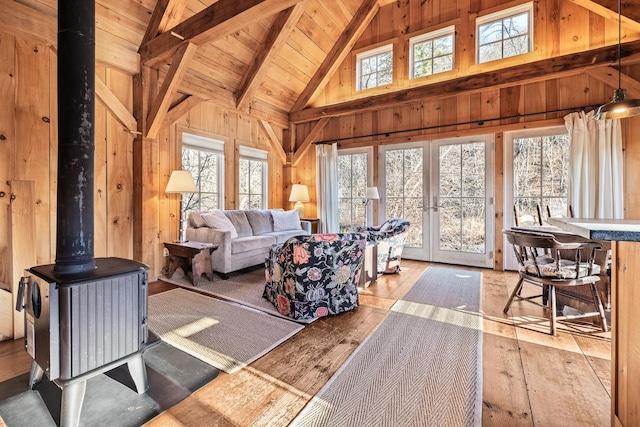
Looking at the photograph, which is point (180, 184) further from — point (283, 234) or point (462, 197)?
point (462, 197)

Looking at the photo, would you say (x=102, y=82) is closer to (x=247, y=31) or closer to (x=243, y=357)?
(x=247, y=31)

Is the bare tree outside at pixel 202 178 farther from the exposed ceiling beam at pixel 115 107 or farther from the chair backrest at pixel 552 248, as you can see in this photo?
the chair backrest at pixel 552 248

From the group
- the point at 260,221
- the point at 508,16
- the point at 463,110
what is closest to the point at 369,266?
the point at 260,221

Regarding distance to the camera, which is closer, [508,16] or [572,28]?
[572,28]

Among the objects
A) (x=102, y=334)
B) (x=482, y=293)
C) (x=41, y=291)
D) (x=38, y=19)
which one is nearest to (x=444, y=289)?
(x=482, y=293)

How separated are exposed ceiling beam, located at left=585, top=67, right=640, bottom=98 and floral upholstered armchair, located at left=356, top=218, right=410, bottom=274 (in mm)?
2950

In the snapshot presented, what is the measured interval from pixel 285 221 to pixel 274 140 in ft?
5.83

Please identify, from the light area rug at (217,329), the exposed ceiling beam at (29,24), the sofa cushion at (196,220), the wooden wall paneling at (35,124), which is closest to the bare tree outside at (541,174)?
the light area rug at (217,329)

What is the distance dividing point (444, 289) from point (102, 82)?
15.0ft

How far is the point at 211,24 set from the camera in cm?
293

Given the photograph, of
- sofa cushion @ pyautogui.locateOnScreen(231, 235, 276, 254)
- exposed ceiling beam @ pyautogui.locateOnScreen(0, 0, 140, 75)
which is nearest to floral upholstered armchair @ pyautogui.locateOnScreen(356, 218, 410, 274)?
sofa cushion @ pyautogui.locateOnScreen(231, 235, 276, 254)

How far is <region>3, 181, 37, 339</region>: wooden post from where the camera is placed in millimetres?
2191

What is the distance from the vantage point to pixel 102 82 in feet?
10.8

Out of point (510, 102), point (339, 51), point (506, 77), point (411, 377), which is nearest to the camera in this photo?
point (411, 377)
